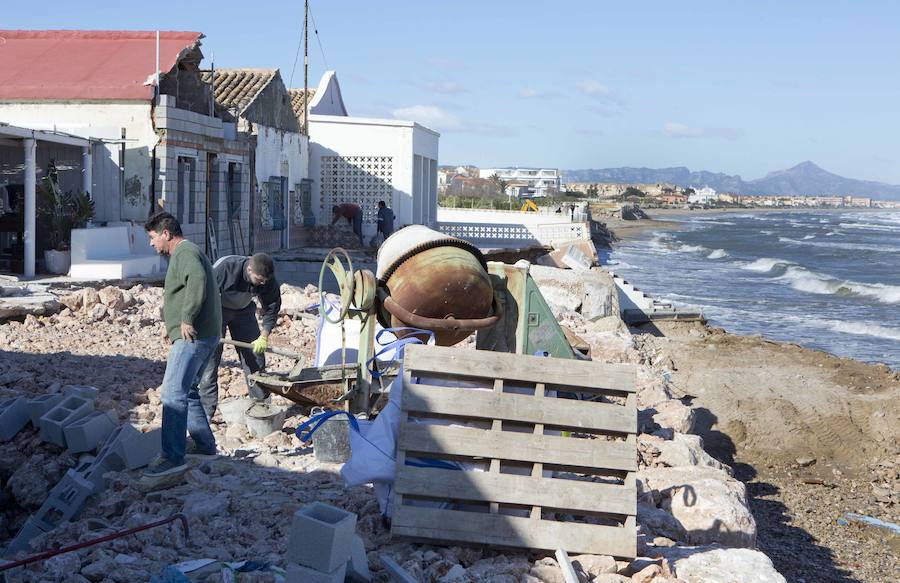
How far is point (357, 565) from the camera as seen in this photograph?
4.41 metres

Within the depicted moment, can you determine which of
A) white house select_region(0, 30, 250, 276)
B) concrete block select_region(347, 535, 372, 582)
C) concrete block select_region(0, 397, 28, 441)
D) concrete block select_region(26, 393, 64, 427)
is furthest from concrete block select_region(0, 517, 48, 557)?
white house select_region(0, 30, 250, 276)

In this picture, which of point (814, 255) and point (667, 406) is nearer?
point (667, 406)

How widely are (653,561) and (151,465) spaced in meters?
3.21

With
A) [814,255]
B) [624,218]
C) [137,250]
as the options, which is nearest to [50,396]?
[137,250]

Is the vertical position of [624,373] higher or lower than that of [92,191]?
lower

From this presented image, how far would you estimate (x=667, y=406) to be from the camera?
10.7 meters

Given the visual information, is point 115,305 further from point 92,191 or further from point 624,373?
point 624,373

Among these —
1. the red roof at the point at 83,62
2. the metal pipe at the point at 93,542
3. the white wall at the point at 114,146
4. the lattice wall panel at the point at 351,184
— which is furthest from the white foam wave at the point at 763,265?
the metal pipe at the point at 93,542

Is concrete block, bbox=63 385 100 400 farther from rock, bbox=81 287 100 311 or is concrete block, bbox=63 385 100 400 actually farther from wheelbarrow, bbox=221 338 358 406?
rock, bbox=81 287 100 311

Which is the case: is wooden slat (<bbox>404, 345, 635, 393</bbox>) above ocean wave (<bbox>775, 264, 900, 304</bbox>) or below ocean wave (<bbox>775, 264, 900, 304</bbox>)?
above

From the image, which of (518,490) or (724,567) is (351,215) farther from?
(724,567)

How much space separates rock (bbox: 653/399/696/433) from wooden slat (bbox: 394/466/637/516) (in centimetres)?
513

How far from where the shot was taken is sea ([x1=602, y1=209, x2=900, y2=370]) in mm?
23250

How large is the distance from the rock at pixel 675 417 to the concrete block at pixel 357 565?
6.22m
